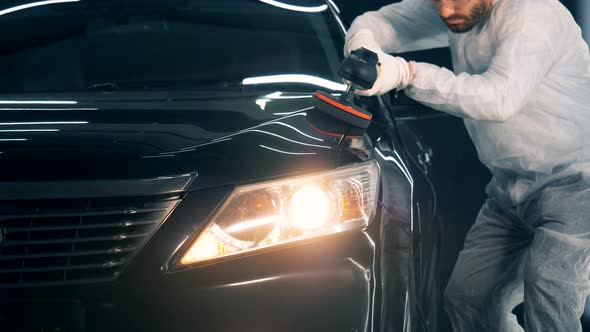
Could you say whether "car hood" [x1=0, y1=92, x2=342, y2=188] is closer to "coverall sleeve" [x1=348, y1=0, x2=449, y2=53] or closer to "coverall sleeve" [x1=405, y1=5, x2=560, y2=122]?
"coverall sleeve" [x1=405, y1=5, x2=560, y2=122]

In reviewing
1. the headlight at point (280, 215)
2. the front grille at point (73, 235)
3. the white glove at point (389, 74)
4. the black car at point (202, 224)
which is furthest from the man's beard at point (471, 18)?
the front grille at point (73, 235)

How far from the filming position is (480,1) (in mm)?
2395

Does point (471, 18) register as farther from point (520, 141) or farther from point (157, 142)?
point (157, 142)

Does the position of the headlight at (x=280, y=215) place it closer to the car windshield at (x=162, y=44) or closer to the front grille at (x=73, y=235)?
the front grille at (x=73, y=235)

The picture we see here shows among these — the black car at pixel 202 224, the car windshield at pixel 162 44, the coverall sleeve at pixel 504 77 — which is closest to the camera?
the black car at pixel 202 224

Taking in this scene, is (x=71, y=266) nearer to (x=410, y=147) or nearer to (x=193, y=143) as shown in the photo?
(x=193, y=143)

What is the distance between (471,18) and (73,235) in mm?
1296

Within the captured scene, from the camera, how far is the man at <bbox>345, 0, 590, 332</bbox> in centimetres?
226

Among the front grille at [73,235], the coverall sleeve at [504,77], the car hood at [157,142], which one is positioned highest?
the coverall sleeve at [504,77]

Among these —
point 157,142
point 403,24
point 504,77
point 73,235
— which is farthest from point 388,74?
point 73,235

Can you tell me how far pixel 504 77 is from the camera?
7.27 ft

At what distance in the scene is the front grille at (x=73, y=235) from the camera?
1888 millimetres

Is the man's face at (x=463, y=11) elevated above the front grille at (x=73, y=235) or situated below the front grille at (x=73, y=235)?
above

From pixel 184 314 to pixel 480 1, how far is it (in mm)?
1255
